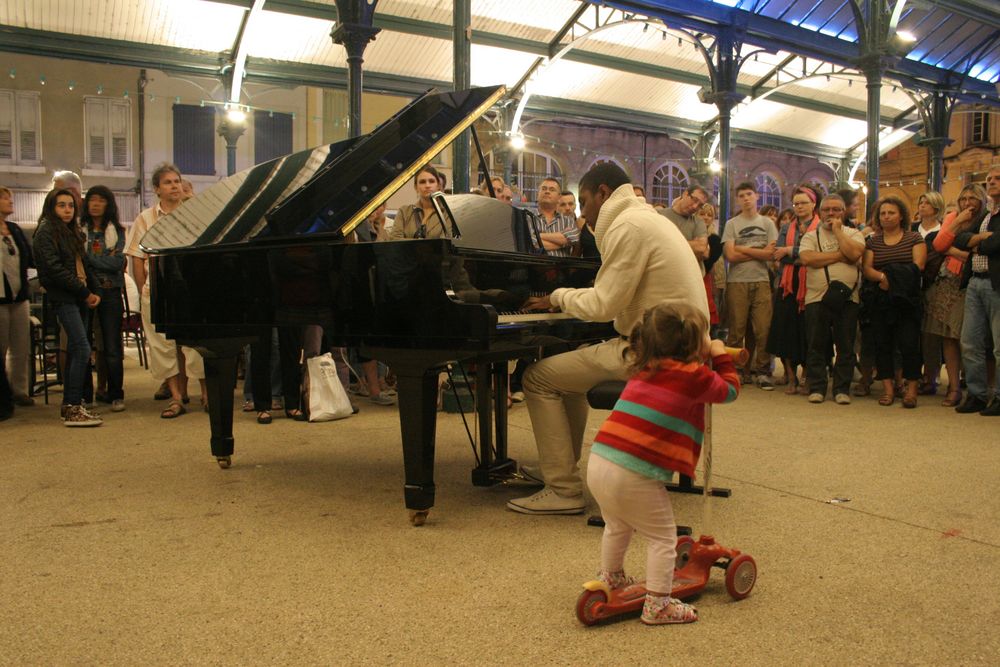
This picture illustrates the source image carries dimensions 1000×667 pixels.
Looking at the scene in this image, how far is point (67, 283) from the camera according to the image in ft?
19.2

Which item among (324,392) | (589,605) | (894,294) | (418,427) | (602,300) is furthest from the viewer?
(894,294)

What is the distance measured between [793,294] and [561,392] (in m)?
4.27

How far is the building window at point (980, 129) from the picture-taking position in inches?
984

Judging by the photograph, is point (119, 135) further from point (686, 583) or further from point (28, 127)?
point (686, 583)

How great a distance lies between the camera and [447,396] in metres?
6.28

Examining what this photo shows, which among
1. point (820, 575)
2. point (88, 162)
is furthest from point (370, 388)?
point (88, 162)

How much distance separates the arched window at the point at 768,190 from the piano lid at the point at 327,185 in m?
21.8

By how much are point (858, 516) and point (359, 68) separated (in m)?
6.76

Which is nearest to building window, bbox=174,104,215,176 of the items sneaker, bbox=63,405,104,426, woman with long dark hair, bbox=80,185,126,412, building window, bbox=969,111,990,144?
woman with long dark hair, bbox=80,185,126,412

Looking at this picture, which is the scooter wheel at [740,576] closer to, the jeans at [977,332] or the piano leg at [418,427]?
the piano leg at [418,427]

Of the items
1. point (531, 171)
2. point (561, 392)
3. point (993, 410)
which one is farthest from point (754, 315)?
point (531, 171)

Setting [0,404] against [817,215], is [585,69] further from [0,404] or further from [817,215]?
[0,404]

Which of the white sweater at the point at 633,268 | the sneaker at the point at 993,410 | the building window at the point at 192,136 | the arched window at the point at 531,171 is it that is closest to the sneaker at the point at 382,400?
the white sweater at the point at 633,268

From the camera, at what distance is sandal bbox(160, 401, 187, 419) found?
20.2 ft
